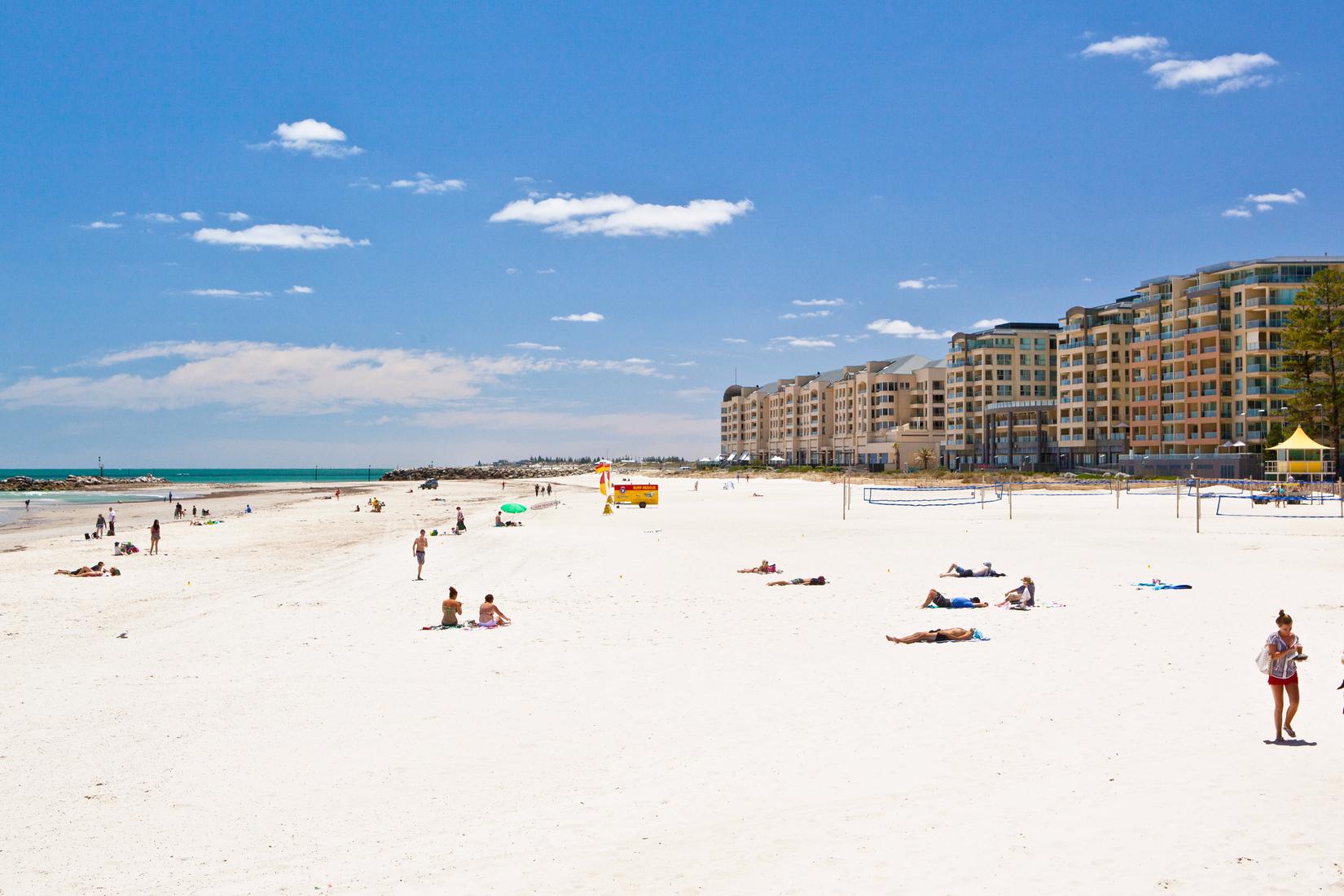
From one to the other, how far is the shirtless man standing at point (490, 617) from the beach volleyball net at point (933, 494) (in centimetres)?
4182

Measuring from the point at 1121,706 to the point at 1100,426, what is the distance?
83760 mm

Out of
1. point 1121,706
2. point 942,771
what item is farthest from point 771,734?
point 1121,706

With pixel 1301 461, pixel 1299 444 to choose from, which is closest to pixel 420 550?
pixel 1299 444

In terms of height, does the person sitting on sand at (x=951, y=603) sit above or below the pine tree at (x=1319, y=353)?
below

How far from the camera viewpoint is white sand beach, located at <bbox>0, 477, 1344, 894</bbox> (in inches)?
267

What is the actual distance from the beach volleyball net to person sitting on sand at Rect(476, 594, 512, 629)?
41.8 metres

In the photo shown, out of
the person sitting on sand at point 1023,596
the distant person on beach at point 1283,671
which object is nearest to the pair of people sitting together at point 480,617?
the person sitting on sand at point 1023,596

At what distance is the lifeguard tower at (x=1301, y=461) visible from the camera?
54.1 meters

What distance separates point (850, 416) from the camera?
128 metres

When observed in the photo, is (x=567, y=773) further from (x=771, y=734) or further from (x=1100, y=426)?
(x=1100, y=426)

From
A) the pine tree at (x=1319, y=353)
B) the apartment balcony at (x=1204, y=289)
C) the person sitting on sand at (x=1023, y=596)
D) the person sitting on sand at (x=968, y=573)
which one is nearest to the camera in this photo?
the person sitting on sand at (x=1023, y=596)

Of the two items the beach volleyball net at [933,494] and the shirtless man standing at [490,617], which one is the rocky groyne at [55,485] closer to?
the beach volleyball net at [933,494]

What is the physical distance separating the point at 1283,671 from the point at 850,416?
121m

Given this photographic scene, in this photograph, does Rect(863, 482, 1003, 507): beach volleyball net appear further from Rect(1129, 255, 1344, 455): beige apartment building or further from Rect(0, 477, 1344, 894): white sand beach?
Rect(0, 477, 1344, 894): white sand beach
